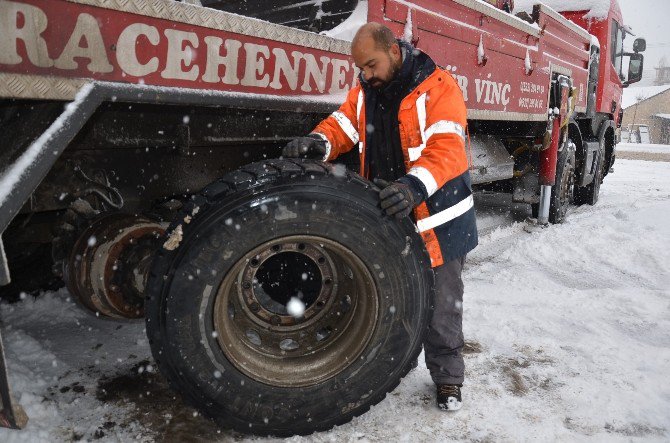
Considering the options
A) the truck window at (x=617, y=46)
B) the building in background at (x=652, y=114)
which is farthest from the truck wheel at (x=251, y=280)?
the building in background at (x=652, y=114)

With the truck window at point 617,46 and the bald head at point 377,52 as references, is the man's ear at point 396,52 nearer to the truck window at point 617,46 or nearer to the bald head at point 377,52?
the bald head at point 377,52

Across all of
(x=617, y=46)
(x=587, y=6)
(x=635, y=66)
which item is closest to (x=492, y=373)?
(x=587, y=6)

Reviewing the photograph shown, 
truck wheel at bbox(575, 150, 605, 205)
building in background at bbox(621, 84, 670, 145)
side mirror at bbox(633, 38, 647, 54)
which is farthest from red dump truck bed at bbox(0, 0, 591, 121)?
building in background at bbox(621, 84, 670, 145)

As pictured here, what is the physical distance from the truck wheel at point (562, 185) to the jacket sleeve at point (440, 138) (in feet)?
14.0

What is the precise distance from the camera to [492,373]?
8.29 ft

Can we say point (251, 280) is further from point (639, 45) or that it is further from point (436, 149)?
point (639, 45)

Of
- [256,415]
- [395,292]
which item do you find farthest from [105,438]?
[395,292]

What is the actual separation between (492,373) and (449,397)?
427 mm

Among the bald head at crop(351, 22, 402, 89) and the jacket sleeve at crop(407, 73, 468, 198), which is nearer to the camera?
the jacket sleeve at crop(407, 73, 468, 198)

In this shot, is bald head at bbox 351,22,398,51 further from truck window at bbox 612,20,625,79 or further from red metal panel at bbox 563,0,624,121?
truck window at bbox 612,20,625,79

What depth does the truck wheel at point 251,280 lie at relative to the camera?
1.80 meters

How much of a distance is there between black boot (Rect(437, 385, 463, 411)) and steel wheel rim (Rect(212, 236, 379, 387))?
0.51 m

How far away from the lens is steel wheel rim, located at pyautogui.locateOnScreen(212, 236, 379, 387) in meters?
1.93

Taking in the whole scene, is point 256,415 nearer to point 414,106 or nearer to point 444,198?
point 444,198
